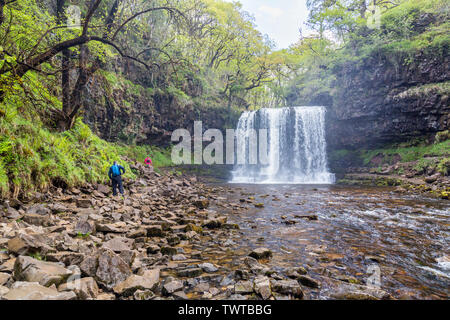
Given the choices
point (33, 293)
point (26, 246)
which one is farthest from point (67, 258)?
point (33, 293)

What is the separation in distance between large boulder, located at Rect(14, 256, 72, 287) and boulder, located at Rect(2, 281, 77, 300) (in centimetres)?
11

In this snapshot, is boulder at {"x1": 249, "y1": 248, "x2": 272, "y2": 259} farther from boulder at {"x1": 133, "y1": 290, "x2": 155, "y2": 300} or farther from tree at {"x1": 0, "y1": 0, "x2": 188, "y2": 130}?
tree at {"x1": 0, "y1": 0, "x2": 188, "y2": 130}

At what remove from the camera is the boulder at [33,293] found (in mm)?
1807

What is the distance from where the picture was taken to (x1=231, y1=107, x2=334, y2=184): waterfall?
2250 cm

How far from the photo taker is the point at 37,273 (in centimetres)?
216

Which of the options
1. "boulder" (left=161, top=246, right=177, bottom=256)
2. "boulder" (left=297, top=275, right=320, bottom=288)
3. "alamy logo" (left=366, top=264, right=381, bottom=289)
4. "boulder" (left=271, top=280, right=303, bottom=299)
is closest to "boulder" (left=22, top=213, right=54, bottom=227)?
"boulder" (left=161, top=246, right=177, bottom=256)

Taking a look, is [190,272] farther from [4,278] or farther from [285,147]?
[285,147]

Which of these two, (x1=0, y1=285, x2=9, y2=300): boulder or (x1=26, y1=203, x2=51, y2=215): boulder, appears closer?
(x1=0, y1=285, x2=9, y2=300): boulder

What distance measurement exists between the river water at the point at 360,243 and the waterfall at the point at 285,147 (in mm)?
14659

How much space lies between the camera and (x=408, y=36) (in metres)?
19.7

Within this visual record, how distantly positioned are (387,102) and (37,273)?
950 inches

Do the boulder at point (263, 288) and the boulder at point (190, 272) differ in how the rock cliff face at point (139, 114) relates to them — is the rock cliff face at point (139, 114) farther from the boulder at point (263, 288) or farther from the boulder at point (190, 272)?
the boulder at point (263, 288)

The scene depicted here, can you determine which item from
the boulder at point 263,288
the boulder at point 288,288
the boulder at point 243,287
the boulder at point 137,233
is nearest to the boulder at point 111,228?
the boulder at point 137,233

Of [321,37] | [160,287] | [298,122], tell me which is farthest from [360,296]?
[321,37]
